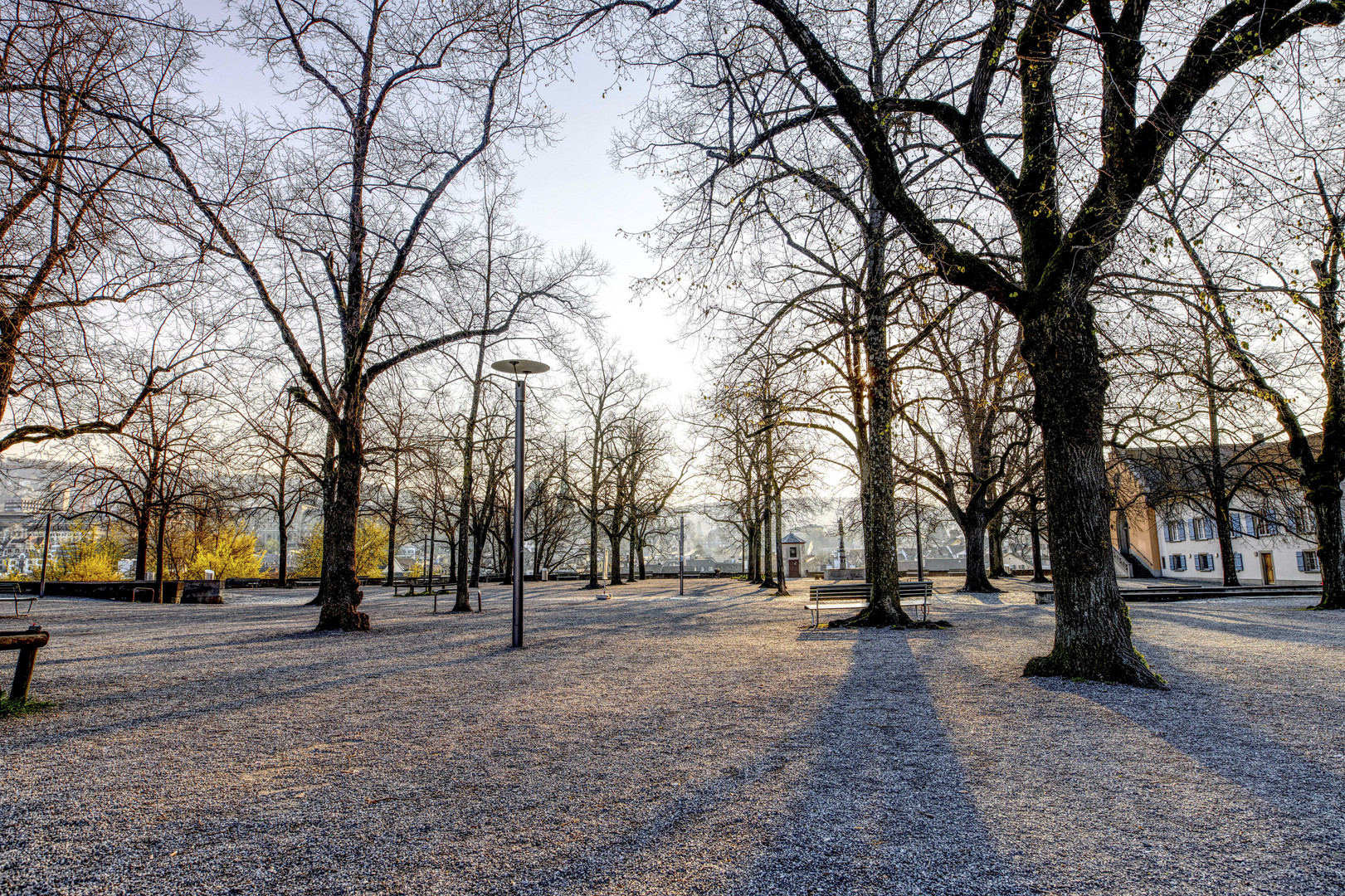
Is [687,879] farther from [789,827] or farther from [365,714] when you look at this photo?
[365,714]

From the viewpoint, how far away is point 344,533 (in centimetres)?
1344

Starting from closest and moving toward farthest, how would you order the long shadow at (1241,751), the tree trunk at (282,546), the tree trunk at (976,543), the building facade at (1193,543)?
the long shadow at (1241,751) → the tree trunk at (976,543) → the building facade at (1193,543) → the tree trunk at (282,546)

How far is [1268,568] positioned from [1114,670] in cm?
4026

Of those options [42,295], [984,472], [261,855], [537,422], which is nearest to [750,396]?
[537,422]

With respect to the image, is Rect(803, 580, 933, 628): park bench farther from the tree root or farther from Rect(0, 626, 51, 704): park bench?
Rect(0, 626, 51, 704): park bench

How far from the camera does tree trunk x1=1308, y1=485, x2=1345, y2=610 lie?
1584cm

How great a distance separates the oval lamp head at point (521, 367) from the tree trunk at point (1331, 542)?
17.5m

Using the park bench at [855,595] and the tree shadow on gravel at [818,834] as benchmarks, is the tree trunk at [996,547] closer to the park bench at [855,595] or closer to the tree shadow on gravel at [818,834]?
the park bench at [855,595]

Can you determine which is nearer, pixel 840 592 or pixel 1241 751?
pixel 1241 751

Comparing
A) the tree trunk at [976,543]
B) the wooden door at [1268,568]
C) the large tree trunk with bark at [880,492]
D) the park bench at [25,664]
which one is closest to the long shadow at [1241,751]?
the large tree trunk with bark at [880,492]

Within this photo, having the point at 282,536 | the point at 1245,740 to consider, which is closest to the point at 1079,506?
the point at 1245,740

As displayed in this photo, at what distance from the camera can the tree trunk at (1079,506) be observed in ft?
24.4

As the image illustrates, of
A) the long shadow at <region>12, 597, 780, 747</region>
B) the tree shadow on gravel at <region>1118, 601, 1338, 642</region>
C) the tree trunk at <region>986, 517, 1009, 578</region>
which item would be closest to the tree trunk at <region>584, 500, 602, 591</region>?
the long shadow at <region>12, 597, 780, 747</region>

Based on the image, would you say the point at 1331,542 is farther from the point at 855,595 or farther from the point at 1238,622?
the point at 855,595
